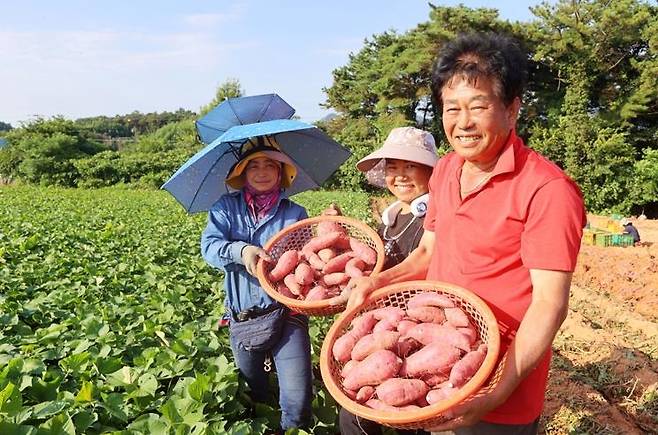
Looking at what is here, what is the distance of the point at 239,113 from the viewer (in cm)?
280

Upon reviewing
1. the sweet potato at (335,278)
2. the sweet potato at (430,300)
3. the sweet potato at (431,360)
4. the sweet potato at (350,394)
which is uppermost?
the sweet potato at (430,300)

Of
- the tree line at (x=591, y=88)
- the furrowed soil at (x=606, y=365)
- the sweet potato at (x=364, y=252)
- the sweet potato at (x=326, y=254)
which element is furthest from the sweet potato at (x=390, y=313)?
the tree line at (x=591, y=88)

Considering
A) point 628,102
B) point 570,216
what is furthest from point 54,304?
point 628,102

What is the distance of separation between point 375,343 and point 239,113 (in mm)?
1565

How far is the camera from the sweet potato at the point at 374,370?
156 cm

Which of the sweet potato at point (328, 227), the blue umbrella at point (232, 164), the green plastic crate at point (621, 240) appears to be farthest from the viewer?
the green plastic crate at point (621, 240)

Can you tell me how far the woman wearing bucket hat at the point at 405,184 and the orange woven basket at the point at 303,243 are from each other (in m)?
0.20

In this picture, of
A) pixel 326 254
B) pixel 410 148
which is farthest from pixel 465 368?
pixel 410 148

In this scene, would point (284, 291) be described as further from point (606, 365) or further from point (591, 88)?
point (591, 88)

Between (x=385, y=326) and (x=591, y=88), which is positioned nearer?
(x=385, y=326)

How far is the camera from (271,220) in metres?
2.68

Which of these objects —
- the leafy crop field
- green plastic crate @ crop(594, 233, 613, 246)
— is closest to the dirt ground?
the leafy crop field

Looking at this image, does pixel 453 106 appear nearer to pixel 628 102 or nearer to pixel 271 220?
pixel 271 220

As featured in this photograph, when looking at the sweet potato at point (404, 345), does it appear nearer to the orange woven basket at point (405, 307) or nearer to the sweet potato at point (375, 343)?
the sweet potato at point (375, 343)
